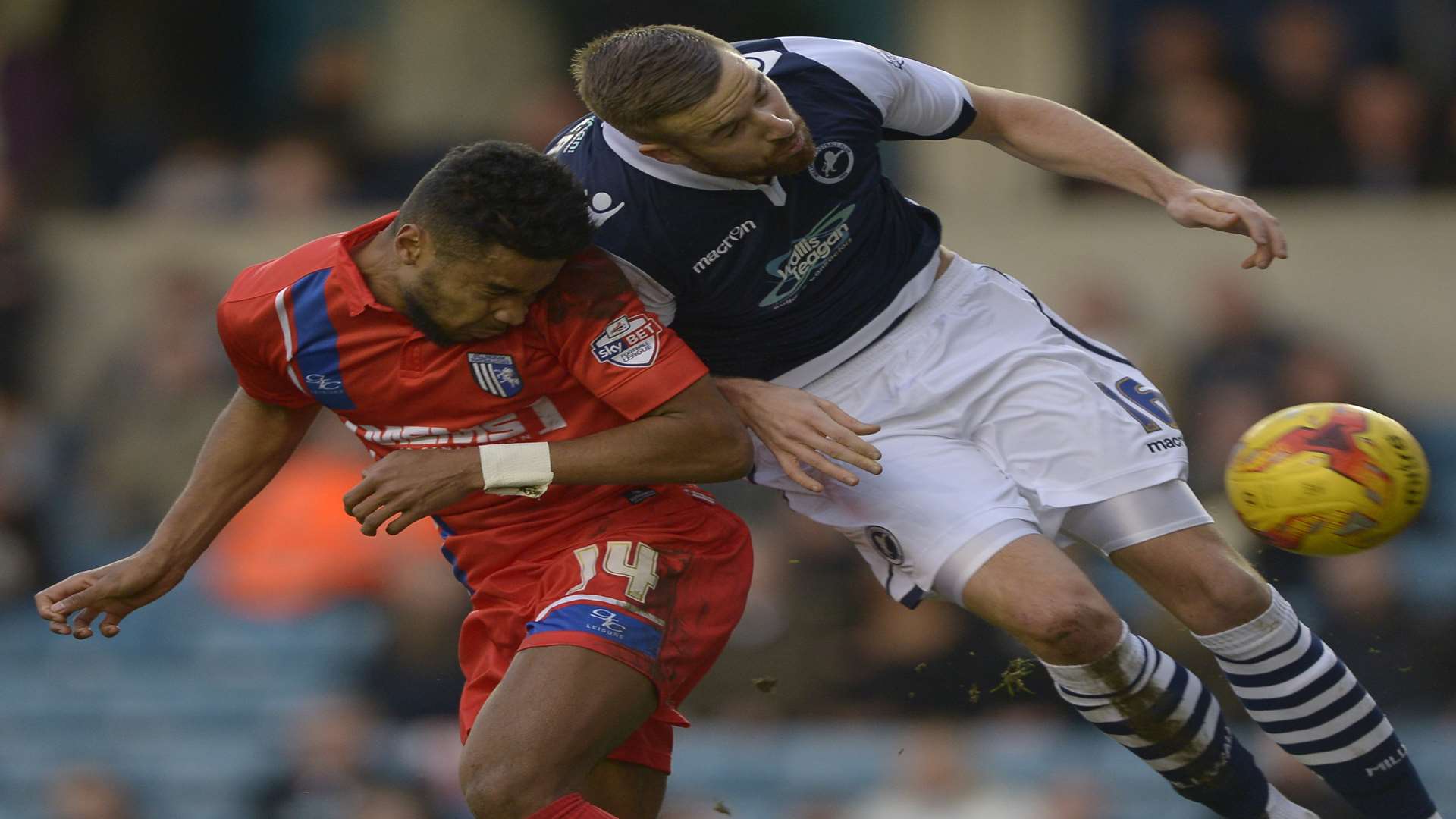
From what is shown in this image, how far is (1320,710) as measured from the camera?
472cm

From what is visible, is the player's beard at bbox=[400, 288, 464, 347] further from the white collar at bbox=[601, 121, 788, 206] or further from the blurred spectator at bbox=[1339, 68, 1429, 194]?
the blurred spectator at bbox=[1339, 68, 1429, 194]

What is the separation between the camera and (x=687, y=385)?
14.8ft

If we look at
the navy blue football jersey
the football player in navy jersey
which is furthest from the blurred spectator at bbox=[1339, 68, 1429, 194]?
the navy blue football jersey

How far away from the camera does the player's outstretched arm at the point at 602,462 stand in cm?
435

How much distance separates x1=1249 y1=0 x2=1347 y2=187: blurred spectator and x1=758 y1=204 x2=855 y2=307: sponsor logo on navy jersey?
6059 mm

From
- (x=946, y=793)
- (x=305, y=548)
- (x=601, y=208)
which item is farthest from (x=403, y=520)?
(x=305, y=548)

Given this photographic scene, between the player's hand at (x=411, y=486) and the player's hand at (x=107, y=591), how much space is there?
786 millimetres

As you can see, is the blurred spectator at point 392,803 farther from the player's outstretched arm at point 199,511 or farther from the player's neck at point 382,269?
the player's neck at point 382,269

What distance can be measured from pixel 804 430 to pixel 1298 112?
21.3ft

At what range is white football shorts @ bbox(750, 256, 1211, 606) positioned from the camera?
15.4 feet

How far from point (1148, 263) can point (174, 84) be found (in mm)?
6803

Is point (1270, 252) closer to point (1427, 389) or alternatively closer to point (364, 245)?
point (364, 245)

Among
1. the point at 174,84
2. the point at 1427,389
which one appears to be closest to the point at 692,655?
the point at 1427,389

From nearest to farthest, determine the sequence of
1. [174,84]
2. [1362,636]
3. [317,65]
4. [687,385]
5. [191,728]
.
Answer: [687,385], [1362,636], [191,728], [317,65], [174,84]
